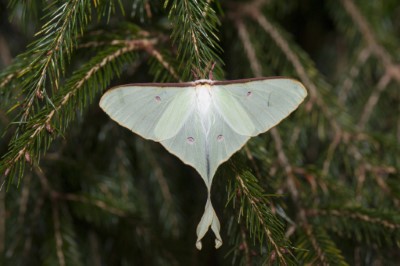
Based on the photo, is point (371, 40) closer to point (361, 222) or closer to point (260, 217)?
point (361, 222)

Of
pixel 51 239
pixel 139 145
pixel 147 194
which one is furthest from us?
pixel 147 194

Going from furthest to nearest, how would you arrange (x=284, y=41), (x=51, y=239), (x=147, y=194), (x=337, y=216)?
(x=147, y=194) → (x=284, y=41) → (x=51, y=239) → (x=337, y=216)

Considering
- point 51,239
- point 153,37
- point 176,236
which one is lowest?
point 176,236

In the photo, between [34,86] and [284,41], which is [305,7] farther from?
[34,86]

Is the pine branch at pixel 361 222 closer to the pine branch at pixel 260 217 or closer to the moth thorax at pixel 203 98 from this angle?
the pine branch at pixel 260 217

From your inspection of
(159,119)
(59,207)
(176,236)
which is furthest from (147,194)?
(159,119)

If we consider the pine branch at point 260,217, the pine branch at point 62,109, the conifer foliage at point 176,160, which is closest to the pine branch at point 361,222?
the conifer foliage at point 176,160

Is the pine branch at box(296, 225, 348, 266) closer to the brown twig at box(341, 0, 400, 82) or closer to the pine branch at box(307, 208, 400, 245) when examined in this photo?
the pine branch at box(307, 208, 400, 245)
